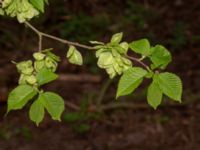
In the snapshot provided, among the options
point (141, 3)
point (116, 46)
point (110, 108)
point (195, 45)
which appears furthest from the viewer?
point (141, 3)

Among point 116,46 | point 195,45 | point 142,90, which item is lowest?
point 142,90

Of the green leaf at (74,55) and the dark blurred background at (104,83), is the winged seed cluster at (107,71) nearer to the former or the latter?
the green leaf at (74,55)

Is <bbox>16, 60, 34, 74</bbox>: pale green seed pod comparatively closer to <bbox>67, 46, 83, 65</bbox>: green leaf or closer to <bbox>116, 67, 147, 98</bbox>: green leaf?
<bbox>67, 46, 83, 65</bbox>: green leaf

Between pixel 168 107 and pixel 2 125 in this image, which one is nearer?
pixel 2 125

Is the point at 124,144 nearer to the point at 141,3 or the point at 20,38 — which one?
the point at 20,38

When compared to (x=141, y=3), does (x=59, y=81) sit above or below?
below

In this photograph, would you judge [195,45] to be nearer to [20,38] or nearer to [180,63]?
[180,63]

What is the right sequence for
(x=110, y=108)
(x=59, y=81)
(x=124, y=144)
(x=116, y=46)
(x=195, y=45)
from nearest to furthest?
(x=116, y=46)
(x=124, y=144)
(x=110, y=108)
(x=59, y=81)
(x=195, y=45)

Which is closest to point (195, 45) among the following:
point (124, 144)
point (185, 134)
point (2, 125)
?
point (185, 134)
